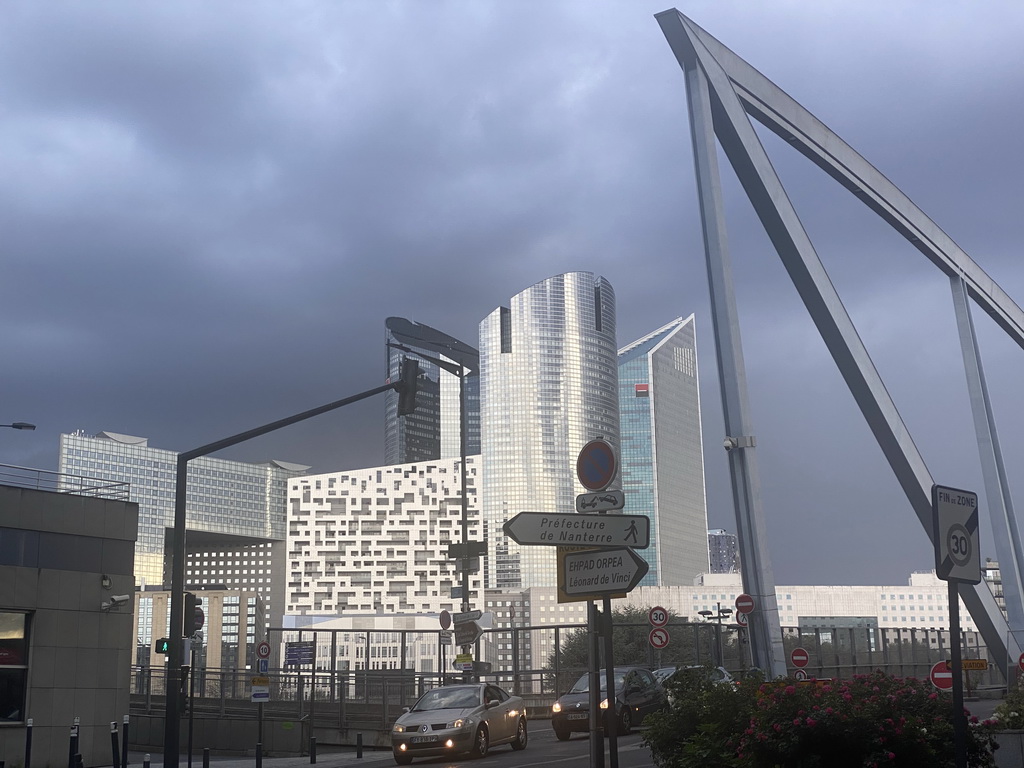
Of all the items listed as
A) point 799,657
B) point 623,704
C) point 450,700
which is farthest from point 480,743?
point 799,657

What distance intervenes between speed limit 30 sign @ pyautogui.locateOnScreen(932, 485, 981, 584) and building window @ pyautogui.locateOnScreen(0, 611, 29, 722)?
21642mm

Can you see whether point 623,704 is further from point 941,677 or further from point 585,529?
point 585,529

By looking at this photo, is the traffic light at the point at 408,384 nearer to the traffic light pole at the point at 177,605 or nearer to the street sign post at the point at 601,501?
the traffic light pole at the point at 177,605

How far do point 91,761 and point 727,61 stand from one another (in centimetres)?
2546

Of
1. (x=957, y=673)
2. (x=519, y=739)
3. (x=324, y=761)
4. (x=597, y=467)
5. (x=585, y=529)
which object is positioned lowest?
(x=324, y=761)

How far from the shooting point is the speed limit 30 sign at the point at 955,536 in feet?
23.8

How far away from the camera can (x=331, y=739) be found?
28016mm

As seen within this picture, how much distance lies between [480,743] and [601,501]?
10.8 meters

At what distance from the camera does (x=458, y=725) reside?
20.2 meters

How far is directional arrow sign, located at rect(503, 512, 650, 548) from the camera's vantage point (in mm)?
10453

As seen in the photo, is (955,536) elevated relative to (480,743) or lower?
elevated

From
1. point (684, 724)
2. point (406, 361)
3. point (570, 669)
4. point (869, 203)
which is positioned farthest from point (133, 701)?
point (869, 203)

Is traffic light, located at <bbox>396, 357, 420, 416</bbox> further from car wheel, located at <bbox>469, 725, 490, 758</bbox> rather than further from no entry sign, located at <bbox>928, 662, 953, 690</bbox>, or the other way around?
no entry sign, located at <bbox>928, 662, 953, 690</bbox>

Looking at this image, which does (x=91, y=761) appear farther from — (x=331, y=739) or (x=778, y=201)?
(x=778, y=201)
